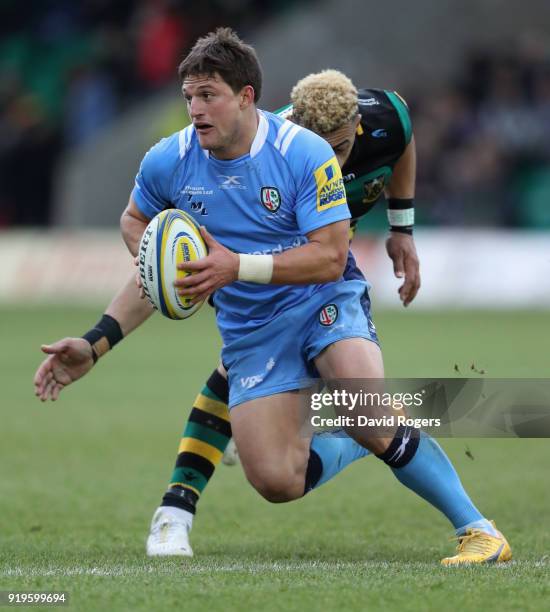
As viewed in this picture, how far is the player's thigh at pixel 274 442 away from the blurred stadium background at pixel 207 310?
0.31 metres

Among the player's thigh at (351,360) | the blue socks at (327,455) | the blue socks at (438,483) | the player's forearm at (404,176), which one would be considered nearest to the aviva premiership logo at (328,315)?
the player's thigh at (351,360)

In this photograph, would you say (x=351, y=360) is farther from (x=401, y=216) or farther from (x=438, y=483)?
(x=401, y=216)

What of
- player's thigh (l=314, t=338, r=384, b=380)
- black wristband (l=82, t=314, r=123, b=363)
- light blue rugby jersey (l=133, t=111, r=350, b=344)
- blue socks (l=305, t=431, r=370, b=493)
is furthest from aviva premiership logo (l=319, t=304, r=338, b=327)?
black wristband (l=82, t=314, r=123, b=363)

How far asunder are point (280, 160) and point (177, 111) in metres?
15.8

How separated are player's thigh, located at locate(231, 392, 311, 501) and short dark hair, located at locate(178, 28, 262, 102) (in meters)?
1.30

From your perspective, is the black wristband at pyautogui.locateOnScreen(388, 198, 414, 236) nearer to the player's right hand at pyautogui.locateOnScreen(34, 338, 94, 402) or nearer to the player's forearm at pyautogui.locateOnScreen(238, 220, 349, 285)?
the player's forearm at pyautogui.locateOnScreen(238, 220, 349, 285)

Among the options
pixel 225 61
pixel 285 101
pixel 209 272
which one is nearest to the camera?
pixel 209 272

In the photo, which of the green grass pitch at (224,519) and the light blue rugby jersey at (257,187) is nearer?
the green grass pitch at (224,519)

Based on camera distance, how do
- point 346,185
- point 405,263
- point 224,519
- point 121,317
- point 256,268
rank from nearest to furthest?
point 256,268, point 121,317, point 346,185, point 405,263, point 224,519

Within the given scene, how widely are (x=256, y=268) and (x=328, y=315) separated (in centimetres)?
62

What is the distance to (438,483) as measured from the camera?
5410 millimetres

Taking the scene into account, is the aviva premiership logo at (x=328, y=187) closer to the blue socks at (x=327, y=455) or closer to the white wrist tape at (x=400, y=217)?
the blue socks at (x=327, y=455)

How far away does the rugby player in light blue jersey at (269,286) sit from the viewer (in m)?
5.18

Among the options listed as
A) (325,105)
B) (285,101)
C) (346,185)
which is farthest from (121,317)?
(285,101)
